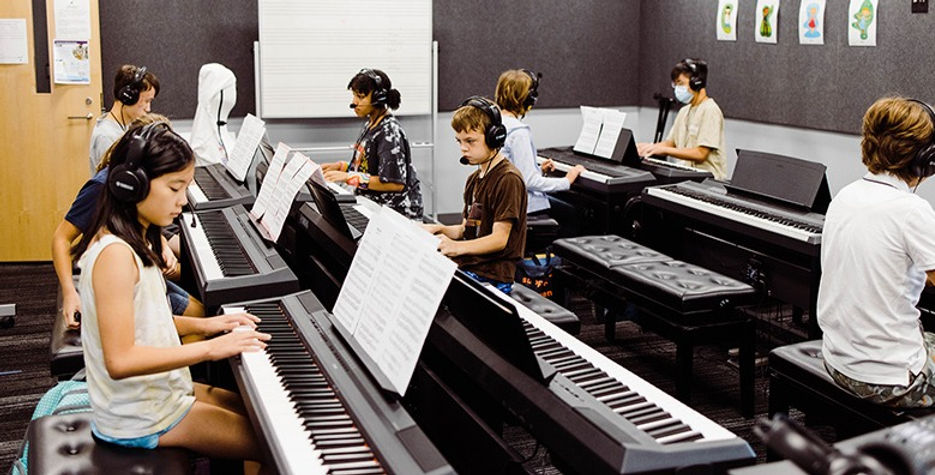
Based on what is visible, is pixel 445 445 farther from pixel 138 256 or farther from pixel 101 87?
pixel 101 87

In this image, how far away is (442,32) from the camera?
806 cm

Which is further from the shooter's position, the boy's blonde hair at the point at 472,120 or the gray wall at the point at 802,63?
the gray wall at the point at 802,63

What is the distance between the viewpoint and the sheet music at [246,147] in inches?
187

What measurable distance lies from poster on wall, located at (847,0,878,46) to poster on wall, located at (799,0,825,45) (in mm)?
213

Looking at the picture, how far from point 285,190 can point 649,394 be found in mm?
1890

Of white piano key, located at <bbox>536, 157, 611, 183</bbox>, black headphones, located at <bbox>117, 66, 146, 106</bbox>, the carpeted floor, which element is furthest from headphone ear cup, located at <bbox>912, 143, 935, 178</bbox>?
black headphones, located at <bbox>117, 66, 146, 106</bbox>

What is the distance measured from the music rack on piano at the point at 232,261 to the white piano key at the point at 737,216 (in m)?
2.32

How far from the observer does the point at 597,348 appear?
16.7ft

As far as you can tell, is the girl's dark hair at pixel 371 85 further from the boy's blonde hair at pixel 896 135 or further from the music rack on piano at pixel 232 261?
the boy's blonde hair at pixel 896 135

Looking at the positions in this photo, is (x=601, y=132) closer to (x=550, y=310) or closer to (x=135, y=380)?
(x=550, y=310)

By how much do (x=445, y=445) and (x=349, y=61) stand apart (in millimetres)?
5120

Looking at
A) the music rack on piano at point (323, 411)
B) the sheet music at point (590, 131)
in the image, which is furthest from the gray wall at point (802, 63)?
the music rack on piano at point (323, 411)

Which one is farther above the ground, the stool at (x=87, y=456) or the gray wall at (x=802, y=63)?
the gray wall at (x=802, y=63)

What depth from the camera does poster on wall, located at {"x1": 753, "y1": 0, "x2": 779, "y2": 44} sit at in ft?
22.0
